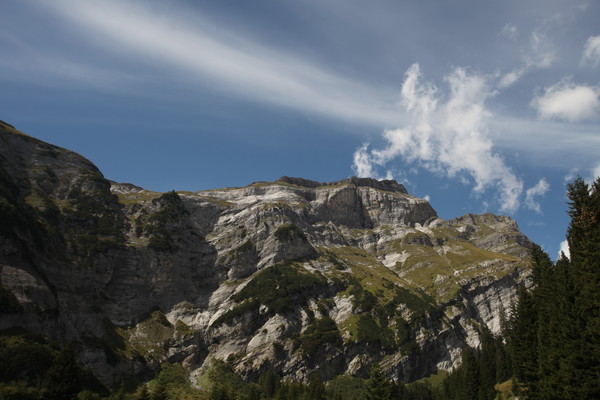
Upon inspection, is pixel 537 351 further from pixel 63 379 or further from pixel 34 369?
pixel 34 369

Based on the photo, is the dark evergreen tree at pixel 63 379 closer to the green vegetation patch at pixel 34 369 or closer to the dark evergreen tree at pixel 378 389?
the green vegetation patch at pixel 34 369

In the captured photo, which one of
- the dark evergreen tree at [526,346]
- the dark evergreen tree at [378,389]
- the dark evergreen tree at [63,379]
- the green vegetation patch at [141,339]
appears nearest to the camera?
the dark evergreen tree at [378,389]

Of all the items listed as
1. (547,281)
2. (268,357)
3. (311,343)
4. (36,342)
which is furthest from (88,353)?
(547,281)

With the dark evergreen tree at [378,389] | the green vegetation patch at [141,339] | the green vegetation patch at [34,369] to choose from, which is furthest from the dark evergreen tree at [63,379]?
the green vegetation patch at [141,339]

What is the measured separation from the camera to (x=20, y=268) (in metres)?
142

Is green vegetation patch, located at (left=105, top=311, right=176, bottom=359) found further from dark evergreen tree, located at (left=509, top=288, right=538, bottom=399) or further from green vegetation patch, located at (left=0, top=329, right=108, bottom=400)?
dark evergreen tree, located at (left=509, top=288, right=538, bottom=399)

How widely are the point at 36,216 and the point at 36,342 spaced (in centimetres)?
9249

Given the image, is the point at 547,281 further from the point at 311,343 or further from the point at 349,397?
the point at 311,343

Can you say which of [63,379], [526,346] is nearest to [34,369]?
[63,379]

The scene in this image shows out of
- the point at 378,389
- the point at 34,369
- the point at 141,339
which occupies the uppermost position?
the point at 141,339

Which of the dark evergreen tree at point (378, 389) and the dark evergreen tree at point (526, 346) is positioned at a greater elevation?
the dark evergreen tree at point (526, 346)

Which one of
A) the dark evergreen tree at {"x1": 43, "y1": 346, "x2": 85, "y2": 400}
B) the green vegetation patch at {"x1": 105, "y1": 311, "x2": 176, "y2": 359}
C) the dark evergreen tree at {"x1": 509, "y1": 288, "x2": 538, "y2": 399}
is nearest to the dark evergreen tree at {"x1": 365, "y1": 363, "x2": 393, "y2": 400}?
the dark evergreen tree at {"x1": 509, "y1": 288, "x2": 538, "y2": 399}

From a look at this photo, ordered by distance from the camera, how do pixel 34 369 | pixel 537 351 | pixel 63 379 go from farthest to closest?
pixel 34 369
pixel 63 379
pixel 537 351

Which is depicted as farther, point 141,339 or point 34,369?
point 141,339
